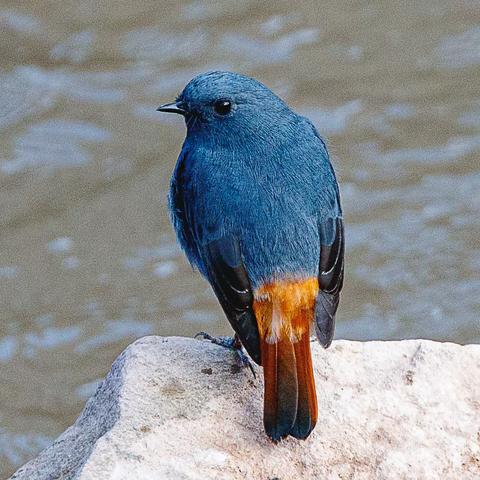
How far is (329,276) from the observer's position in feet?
14.8

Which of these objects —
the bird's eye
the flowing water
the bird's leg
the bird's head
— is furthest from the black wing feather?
the flowing water

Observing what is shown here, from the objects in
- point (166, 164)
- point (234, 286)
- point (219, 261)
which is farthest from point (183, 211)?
point (166, 164)

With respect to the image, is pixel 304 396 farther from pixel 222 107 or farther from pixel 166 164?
pixel 166 164

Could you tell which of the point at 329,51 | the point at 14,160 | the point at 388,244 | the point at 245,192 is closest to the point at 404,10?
the point at 329,51

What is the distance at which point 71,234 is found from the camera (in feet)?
27.0

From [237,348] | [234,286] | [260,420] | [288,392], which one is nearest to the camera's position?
[288,392]

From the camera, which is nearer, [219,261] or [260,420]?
[260,420]

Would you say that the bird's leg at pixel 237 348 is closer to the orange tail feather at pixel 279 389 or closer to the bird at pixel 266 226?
the bird at pixel 266 226

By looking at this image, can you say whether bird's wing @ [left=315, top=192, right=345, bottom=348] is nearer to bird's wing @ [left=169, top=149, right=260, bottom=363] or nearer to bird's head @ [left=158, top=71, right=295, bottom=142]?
bird's wing @ [left=169, top=149, right=260, bottom=363]

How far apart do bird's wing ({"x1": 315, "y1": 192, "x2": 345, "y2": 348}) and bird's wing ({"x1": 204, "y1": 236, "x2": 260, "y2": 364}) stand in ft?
0.81

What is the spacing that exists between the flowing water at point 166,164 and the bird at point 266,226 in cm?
277

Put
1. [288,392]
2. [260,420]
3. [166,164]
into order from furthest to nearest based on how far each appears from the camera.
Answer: [166,164], [260,420], [288,392]

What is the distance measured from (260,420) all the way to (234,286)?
0.49 m

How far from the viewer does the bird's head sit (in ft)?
15.7
